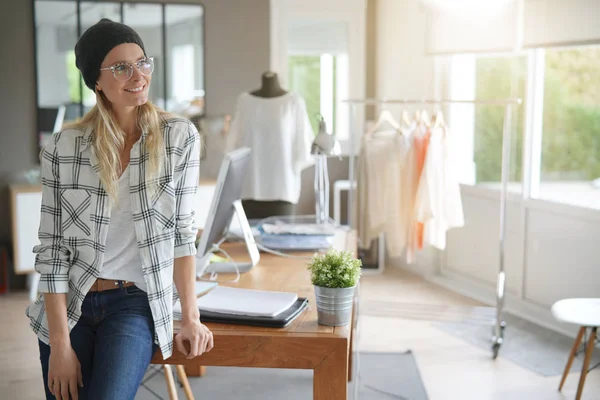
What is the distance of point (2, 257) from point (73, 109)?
1.15m

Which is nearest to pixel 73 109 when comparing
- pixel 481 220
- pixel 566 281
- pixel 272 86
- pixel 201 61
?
pixel 201 61

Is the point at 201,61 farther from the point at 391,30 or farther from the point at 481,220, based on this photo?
the point at 481,220

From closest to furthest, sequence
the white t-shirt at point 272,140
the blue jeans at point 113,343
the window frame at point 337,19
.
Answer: the blue jeans at point 113,343
the white t-shirt at point 272,140
the window frame at point 337,19

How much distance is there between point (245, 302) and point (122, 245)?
0.44 meters

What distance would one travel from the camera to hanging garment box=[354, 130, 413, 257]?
403 cm

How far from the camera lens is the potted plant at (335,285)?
195 cm

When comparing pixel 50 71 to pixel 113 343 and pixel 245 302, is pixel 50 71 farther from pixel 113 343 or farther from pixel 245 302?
pixel 113 343

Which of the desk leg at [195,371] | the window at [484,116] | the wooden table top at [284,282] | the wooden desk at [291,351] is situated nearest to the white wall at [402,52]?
the window at [484,116]

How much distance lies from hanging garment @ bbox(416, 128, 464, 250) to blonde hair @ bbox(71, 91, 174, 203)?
2242mm

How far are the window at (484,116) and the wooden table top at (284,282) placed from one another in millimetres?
1721

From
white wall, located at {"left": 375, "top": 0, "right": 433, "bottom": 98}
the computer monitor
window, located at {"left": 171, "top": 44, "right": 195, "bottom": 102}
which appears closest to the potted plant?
the computer monitor

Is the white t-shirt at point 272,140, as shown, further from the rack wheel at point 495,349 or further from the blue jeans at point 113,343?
the blue jeans at point 113,343

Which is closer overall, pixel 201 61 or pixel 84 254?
pixel 84 254

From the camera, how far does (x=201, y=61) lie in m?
5.51
